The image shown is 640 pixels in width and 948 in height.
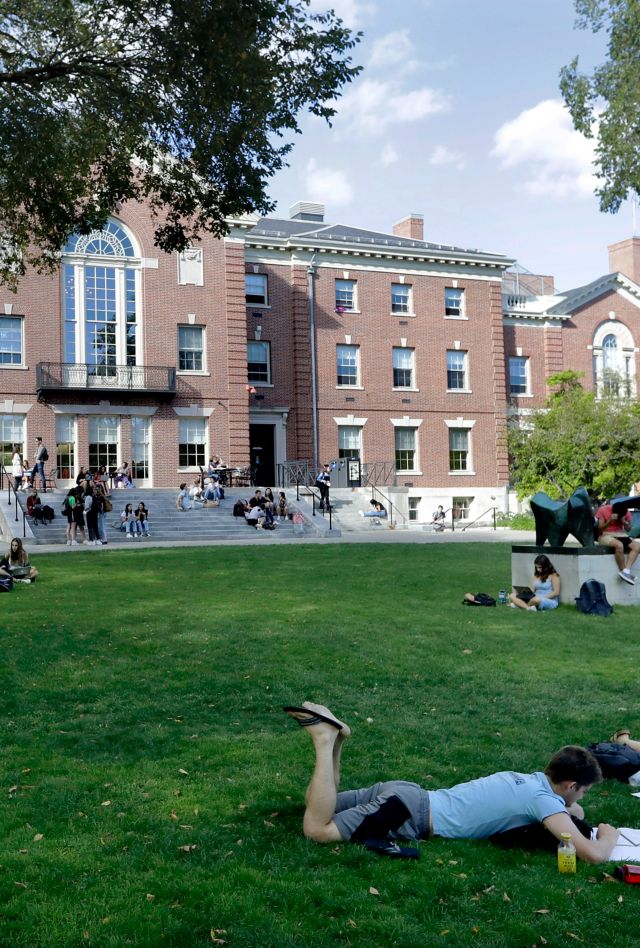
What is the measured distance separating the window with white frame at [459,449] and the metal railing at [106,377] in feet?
46.1

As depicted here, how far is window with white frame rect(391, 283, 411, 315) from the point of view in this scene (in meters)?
41.4

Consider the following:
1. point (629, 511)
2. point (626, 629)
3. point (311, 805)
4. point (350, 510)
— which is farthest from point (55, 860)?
point (350, 510)

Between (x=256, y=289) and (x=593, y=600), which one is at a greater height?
(x=256, y=289)

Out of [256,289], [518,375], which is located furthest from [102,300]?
[518,375]

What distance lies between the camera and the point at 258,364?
3866 cm

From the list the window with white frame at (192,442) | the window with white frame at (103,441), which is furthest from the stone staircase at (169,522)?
the window with white frame at (192,442)

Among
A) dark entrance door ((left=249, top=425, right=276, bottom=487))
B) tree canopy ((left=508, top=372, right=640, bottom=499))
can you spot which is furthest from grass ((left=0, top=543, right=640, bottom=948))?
tree canopy ((left=508, top=372, right=640, bottom=499))

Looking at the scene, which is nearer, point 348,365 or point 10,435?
point 10,435

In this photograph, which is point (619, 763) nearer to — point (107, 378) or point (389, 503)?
point (389, 503)

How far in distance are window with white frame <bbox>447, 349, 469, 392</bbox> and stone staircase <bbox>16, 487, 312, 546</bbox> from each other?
13919mm

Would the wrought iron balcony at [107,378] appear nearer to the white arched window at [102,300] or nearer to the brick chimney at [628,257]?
the white arched window at [102,300]

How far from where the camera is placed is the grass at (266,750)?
409 cm

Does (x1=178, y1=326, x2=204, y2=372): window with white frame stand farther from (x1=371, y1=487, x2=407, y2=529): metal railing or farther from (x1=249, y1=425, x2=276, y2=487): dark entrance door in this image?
(x1=371, y1=487, x2=407, y2=529): metal railing

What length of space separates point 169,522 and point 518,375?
23.9 m
